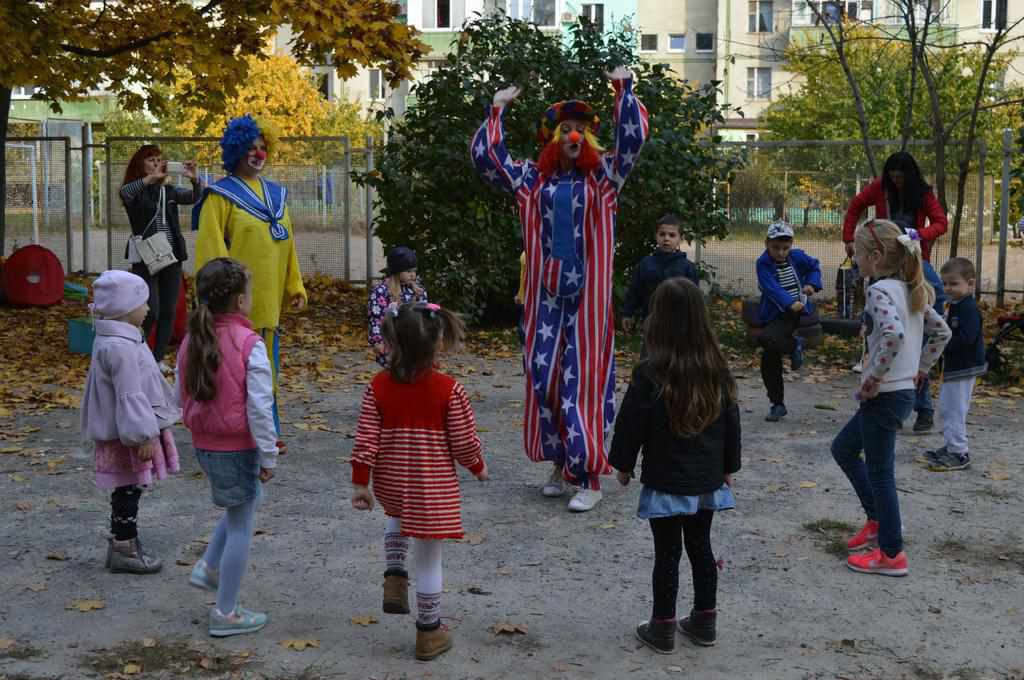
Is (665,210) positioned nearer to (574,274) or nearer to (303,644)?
(574,274)

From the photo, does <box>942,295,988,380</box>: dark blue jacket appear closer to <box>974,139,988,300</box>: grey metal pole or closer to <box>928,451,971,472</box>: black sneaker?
<box>928,451,971,472</box>: black sneaker

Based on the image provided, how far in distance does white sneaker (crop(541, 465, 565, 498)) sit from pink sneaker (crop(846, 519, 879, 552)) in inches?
62.5

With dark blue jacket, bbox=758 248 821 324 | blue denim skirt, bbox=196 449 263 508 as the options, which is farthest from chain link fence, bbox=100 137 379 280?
blue denim skirt, bbox=196 449 263 508

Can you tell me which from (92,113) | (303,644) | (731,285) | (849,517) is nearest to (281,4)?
(731,285)

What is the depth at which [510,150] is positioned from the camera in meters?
13.1

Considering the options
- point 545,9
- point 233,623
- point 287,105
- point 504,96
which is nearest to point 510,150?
point 504,96

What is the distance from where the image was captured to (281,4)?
1309 cm

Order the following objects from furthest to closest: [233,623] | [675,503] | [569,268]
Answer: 1. [569,268]
2. [233,623]
3. [675,503]

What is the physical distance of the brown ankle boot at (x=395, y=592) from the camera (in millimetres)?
4941

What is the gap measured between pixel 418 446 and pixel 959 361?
418 centimetres

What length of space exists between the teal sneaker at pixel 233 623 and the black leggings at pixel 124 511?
2.89 feet

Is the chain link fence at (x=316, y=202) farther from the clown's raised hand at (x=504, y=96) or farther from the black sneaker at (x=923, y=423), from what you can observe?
the clown's raised hand at (x=504, y=96)

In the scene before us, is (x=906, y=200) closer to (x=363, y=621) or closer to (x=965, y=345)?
(x=965, y=345)

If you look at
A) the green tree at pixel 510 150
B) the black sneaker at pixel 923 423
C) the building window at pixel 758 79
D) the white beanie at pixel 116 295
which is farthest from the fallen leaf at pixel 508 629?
the building window at pixel 758 79
